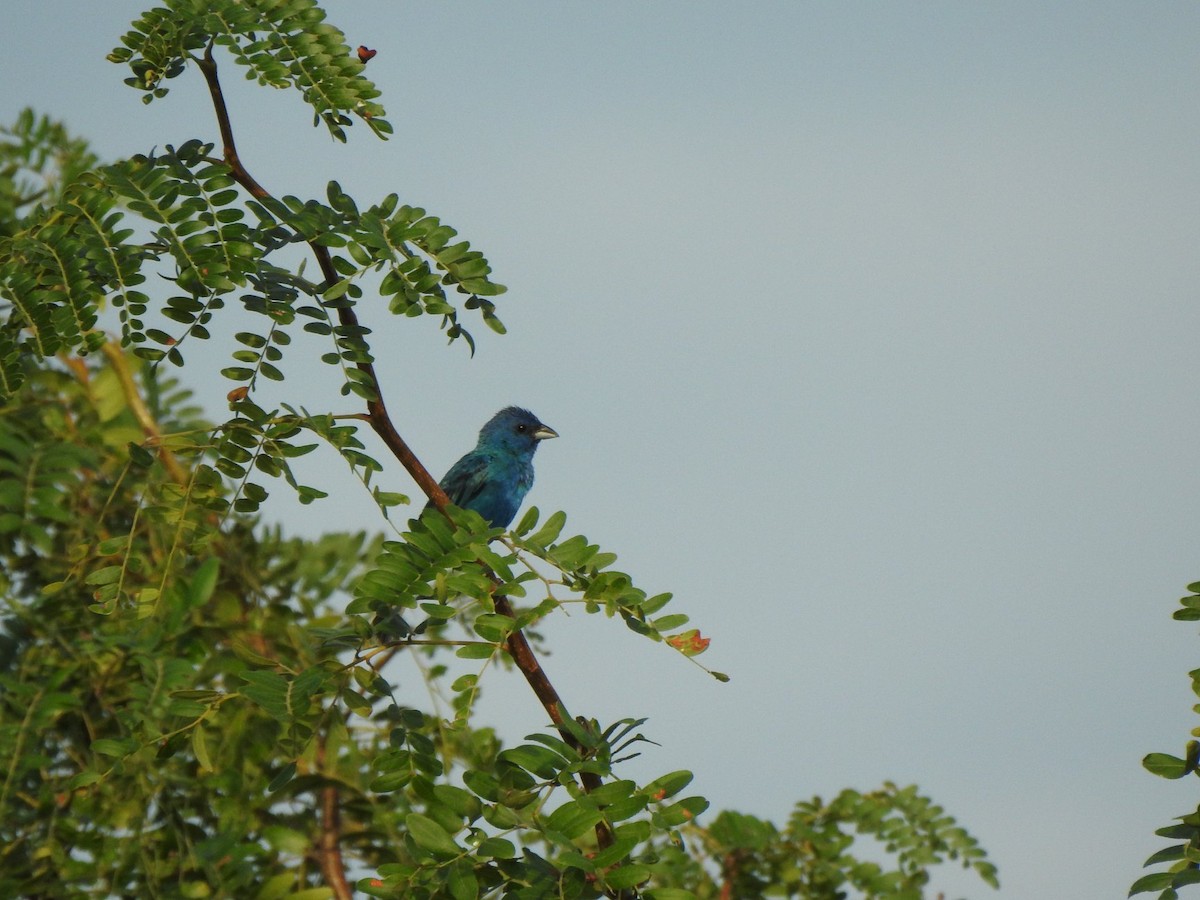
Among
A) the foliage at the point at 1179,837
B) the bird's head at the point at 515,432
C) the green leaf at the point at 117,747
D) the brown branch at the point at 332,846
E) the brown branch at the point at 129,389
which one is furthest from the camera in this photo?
the bird's head at the point at 515,432

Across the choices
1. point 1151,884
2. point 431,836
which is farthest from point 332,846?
point 1151,884

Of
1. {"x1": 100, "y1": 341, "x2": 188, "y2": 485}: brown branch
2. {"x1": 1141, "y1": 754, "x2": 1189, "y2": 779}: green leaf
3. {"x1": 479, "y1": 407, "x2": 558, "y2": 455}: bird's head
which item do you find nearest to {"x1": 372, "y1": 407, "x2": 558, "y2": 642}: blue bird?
{"x1": 479, "y1": 407, "x2": 558, "y2": 455}: bird's head

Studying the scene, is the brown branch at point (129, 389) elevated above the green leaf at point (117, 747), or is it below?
above

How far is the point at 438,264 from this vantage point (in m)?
2.86

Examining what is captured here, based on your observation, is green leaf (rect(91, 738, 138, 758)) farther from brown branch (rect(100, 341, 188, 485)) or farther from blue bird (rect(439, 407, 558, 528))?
blue bird (rect(439, 407, 558, 528))

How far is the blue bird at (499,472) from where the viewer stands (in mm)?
6586

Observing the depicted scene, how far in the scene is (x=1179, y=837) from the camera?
2.31m

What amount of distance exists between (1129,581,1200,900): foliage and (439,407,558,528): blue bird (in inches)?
166

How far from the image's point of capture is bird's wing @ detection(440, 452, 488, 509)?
6.59m

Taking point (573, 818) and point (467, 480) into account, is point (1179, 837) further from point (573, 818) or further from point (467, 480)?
point (467, 480)

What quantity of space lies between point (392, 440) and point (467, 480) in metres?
4.00

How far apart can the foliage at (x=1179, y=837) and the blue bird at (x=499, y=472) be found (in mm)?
4229

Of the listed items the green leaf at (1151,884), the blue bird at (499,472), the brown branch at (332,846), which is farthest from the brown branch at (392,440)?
the blue bird at (499,472)

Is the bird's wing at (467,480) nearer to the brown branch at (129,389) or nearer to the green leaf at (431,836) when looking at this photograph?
the brown branch at (129,389)
